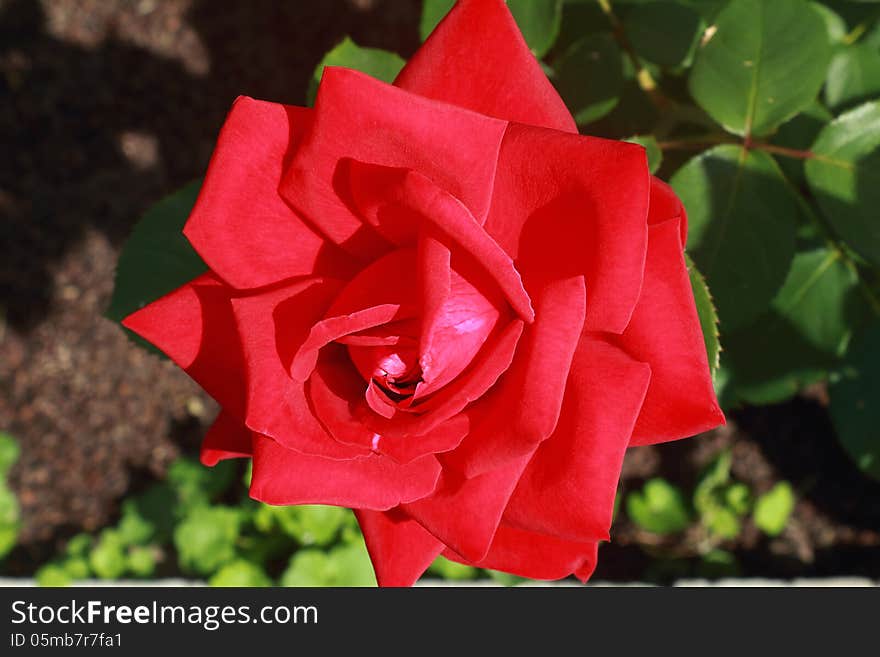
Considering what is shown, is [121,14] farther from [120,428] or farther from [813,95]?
[813,95]

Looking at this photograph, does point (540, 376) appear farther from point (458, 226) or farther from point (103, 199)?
point (103, 199)

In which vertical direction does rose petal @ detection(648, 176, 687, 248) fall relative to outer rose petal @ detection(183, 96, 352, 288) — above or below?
above

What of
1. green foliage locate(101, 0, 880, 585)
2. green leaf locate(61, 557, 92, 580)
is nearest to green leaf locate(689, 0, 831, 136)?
green foliage locate(101, 0, 880, 585)

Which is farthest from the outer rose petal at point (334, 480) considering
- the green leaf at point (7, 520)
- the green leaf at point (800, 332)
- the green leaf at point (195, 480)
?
the green leaf at point (7, 520)

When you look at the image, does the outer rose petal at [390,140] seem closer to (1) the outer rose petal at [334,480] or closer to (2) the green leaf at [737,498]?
(1) the outer rose petal at [334,480]

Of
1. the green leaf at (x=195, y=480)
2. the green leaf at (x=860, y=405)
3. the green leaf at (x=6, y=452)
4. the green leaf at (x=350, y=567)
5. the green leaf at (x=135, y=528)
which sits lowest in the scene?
the green leaf at (x=135, y=528)

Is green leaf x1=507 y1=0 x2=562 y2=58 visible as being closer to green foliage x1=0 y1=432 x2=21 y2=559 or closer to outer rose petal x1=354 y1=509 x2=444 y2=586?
outer rose petal x1=354 y1=509 x2=444 y2=586

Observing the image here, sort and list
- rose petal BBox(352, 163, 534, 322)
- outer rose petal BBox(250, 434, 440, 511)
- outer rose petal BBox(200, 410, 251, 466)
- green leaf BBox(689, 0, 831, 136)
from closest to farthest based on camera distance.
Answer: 1. rose petal BBox(352, 163, 534, 322)
2. outer rose petal BBox(250, 434, 440, 511)
3. outer rose petal BBox(200, 410, 251, 466)
4. green leaf BBox(689, 0, 831, 136)

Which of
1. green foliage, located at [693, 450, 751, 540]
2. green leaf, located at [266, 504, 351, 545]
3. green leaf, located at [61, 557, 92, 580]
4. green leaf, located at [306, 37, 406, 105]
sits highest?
green leaf, located at [306, 37, 406, 105]
